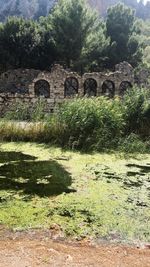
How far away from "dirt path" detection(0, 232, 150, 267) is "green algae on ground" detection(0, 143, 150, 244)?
0.37 metres

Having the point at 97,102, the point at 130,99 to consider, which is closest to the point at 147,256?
the point at 97,102

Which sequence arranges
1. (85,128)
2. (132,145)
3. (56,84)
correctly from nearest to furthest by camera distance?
(132,145) < (85,128) < (56,84)

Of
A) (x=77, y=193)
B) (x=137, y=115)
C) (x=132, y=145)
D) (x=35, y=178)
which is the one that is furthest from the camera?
(x=137, y=115)

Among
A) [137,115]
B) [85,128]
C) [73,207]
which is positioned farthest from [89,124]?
[73,207]

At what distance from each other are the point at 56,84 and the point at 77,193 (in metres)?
18.4

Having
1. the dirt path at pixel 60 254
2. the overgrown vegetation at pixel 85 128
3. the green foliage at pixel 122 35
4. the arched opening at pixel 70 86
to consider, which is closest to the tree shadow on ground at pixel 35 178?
the dirt path at pixel 60 254

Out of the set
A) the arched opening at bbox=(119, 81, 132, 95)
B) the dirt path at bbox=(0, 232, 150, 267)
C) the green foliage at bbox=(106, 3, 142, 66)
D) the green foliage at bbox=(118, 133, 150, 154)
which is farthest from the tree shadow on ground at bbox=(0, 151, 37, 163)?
the green foliage at bbox=(106, 3, 142, 66)

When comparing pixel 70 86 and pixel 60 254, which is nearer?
pixel 60 254

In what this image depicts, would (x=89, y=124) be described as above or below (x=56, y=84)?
below

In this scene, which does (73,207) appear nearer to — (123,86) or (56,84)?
(56,84)

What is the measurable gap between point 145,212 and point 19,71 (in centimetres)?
2420

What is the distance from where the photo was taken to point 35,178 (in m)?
7.88

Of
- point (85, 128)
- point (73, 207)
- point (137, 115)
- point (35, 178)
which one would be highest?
point (137, 115)

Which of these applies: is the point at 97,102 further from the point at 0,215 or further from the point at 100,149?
the point at 0,215
